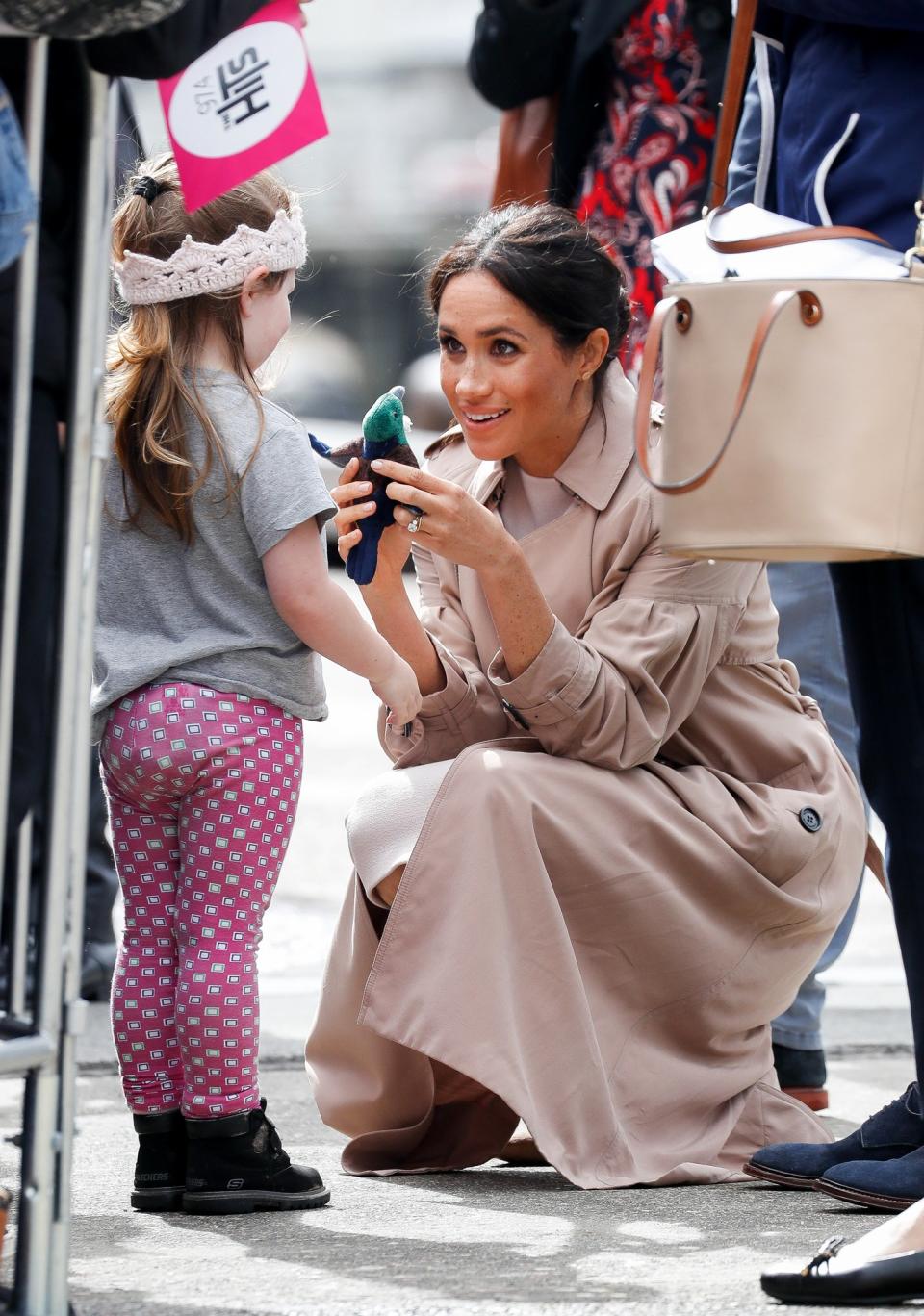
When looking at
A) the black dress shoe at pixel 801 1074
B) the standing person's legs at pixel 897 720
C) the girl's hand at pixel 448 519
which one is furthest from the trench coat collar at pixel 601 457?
the black dress shoe at pixel 801 1074

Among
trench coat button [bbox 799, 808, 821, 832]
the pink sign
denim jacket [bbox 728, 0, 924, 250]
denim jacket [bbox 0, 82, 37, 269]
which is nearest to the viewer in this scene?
denim jacket [bbox 0, 82, 37, 269]

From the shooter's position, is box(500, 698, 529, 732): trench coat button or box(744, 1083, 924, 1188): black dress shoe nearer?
box(744, 1083, 924, 1188): black dress shoe

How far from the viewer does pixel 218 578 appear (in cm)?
253

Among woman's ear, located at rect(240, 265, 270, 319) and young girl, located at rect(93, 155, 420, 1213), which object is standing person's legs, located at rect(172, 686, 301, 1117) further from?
woman's ear, located at rect(240, 265, 270, 319)

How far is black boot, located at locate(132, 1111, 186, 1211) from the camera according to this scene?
2475 millimetres

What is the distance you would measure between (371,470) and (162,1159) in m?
0.92

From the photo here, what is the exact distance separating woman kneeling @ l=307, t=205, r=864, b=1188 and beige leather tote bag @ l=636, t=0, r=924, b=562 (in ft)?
2.59

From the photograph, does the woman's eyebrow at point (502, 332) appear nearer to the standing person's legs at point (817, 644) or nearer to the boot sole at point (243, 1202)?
the standing person's legs at point (817, 644)

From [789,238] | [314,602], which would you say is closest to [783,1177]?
[314,602]

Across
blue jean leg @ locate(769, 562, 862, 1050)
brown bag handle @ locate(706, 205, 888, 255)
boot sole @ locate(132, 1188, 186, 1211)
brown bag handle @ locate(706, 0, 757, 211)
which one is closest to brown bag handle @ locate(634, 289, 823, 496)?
brown bag handle @ locate(706, 205, 888, 255)

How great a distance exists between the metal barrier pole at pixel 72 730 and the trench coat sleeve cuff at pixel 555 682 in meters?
0.99

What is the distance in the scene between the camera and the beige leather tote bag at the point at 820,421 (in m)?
1.89

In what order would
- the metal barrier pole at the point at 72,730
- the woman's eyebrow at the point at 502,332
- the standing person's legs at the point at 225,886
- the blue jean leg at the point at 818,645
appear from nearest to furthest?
the metal barrier pole at the point at 72,730 < the standing person's legs at the point at 225,886 < the woman's eyebrow at the point at 502,332 < the blue jean leg at the point at 818,645

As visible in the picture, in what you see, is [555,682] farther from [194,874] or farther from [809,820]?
[194,874]
